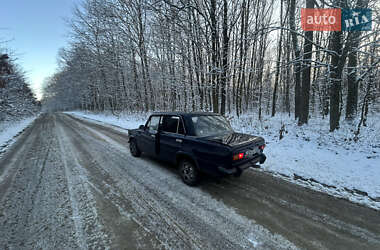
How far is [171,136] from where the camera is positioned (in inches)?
162

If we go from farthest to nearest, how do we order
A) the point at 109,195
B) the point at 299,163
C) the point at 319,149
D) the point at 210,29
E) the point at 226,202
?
the point at 210,29, the point at 319,149, the point at 299,163, the point at 109,195, the point at 226,202

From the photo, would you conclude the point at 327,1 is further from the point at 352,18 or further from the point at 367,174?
the point at 367,174

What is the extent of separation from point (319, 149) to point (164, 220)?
6040mm

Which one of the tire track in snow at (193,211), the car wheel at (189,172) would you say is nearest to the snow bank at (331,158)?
the car wheel at (189,172)

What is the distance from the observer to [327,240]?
7.04ft

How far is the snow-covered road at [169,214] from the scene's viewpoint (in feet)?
7.09

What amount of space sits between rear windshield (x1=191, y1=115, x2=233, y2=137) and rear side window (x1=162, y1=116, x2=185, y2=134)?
356mm

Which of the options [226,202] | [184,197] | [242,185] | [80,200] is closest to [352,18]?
[242,185]

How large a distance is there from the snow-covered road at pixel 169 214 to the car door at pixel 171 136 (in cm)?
57

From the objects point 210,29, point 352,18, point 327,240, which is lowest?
point 327,240

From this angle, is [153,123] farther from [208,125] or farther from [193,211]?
[193,211]

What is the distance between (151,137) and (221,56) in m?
6.77

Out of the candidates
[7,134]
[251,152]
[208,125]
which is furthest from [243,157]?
[7,134]

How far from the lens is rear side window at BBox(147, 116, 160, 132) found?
4.70m
